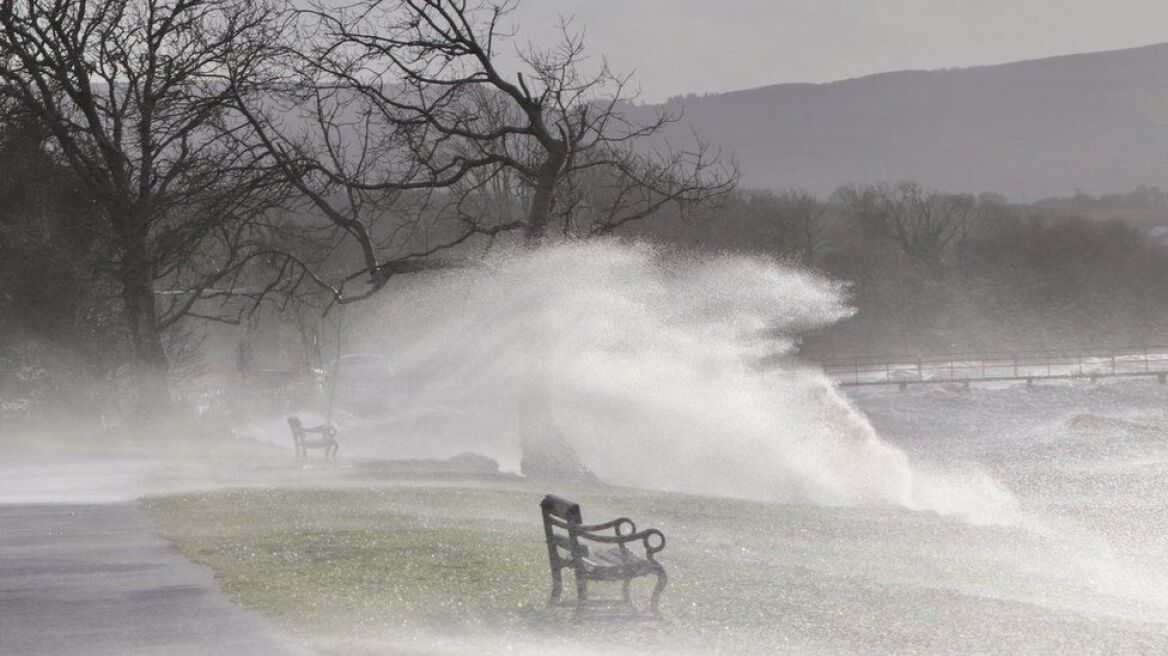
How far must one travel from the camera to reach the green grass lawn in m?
10.5

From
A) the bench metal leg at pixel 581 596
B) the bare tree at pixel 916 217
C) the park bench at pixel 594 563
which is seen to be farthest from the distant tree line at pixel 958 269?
the bench metal leg at pixel 581 596

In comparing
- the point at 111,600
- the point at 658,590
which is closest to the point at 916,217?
the point at 658,590

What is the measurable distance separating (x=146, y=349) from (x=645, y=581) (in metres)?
21.7

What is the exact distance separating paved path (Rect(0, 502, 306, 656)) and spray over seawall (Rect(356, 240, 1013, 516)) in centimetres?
971

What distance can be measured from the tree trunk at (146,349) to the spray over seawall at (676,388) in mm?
5915

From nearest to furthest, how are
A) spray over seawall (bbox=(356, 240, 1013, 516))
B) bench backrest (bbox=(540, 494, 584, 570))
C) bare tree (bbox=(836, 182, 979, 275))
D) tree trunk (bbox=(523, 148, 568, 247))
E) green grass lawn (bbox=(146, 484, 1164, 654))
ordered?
green grass lawn (bbox=(146, 484, 1164, 654))
bench backrest (bbox=(540, 494, 584, 570))
tree trunk (bbox=(523, 148, 568, 247))
spray over seawall (bbox=(356, 240, 1013, 516))
bare tree (bbox=(836, 182, 979, 275))

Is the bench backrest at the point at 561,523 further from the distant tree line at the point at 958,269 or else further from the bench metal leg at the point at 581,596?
the distant tree line at the point at 958,269

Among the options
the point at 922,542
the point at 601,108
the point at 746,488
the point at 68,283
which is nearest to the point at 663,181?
the point at 601,108

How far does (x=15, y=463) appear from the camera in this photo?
2694 centimetres

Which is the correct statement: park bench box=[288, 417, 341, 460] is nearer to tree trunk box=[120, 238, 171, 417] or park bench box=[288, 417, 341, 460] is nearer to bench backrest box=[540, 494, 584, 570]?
tree trunk box=[120, 238, 171, 417]

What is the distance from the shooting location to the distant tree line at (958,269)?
301ft

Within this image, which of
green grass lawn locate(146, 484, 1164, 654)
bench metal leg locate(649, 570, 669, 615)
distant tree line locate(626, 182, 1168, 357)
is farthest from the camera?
distant tree line locate(626, 182, 1168, 357)

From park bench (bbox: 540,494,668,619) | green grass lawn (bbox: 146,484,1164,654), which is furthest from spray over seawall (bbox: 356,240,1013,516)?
park bench (bbox: 540,494,668,619)

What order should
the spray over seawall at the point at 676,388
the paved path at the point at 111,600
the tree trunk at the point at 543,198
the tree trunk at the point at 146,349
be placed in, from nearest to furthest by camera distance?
1. the paved path at the point at 111,600
2. the tree trunk at the point at 543,198
3. the spray over seawall at the point at 676,388
4. the tree trunk at the point at 146,349
